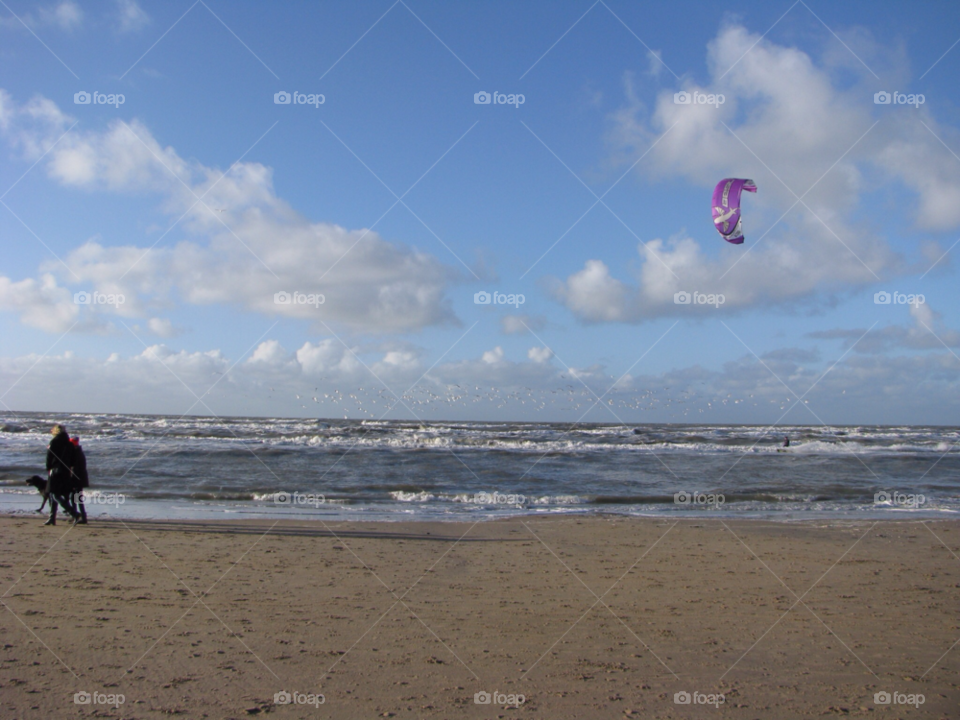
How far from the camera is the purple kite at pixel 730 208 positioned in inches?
543

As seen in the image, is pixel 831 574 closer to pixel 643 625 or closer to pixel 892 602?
pixel 892 602

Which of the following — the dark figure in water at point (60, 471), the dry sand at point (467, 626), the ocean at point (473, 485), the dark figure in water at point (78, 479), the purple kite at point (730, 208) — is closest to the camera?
the dry sand at point (467, 626)

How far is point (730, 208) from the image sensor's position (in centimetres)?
1380

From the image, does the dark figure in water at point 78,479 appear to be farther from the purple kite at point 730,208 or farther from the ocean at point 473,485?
the purple kite at point 730,208

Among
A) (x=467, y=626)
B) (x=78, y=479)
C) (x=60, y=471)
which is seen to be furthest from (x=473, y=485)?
(x=467, y=626)

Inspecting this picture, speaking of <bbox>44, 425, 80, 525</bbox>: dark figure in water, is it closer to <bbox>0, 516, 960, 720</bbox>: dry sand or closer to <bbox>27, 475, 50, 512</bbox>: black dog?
<bbox>27, 475, 50, 512</bbox>: black dog

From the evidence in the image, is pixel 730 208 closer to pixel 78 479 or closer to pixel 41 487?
pixel 78 479

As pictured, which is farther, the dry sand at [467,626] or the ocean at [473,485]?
the ocean at [473,485]

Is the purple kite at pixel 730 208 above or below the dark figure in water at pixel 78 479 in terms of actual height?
above

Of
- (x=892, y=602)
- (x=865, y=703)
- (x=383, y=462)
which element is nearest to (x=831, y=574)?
(x=892, y=602)

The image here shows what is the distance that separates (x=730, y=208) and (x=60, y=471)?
525 inches

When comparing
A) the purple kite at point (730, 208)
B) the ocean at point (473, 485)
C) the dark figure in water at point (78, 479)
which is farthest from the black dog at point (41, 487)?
the purple kite at point (730, 208)

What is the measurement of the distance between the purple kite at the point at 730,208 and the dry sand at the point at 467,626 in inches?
274

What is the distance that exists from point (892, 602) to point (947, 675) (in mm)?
2075
